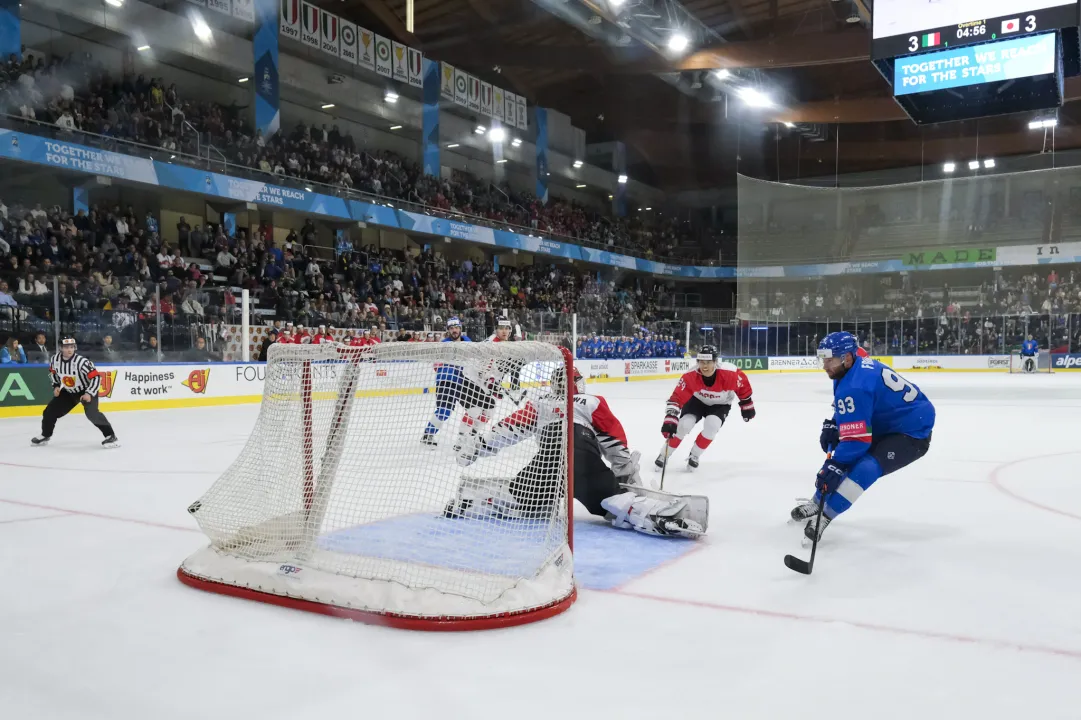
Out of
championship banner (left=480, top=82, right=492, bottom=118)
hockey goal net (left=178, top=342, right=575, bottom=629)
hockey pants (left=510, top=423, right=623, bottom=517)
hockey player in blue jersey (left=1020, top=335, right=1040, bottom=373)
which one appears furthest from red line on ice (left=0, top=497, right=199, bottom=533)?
championship banner (left=480, top=82, right=492, bottom=118)

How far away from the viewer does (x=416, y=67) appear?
24188 millimetres

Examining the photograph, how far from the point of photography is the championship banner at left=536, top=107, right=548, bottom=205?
30.2m

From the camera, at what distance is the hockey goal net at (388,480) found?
10.4ft

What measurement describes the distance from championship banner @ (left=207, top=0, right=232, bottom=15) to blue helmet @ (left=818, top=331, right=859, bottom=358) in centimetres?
1879

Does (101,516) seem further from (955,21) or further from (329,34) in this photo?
(329,34)

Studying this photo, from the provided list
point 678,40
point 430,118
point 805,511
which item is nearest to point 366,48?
point 430,118

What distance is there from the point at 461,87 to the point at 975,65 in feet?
64.8

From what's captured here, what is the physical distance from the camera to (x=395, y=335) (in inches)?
625

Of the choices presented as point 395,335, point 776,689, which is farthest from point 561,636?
point 395,335

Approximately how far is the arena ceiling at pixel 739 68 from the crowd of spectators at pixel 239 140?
3.72 metres

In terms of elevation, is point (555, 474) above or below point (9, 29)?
below

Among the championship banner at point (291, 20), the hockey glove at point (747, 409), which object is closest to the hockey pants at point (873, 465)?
the hockey glove at point (747, 409)

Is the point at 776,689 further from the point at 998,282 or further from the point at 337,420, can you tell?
the point at 998,282

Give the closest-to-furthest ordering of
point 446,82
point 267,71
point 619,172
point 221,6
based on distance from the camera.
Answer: point 221,6 < point 267,71 < point 446,82 < point 619,172
